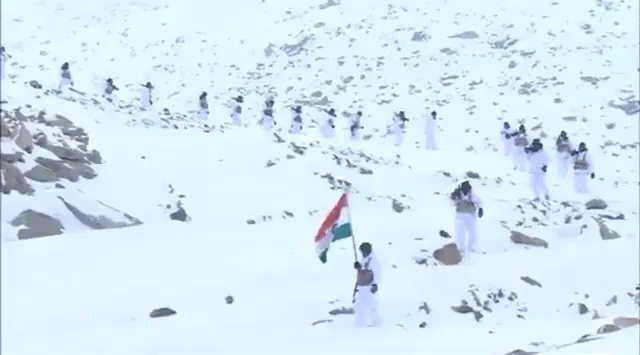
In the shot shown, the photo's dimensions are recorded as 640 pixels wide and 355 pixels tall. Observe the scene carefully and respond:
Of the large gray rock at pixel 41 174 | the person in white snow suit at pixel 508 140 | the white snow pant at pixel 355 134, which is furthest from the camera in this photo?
the white snow pant at pixel 355 134

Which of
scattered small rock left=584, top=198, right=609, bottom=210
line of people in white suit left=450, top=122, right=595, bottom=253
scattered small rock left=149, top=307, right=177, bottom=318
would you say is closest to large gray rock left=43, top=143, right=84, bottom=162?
scattered small rock left=149, top=307, right=177, bottom=318

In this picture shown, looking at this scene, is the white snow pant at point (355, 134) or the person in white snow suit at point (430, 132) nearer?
the person in white snow suit at point (430, 132)

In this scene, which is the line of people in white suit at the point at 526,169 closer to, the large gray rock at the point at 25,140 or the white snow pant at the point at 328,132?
the white snow pant at the point at 328,132

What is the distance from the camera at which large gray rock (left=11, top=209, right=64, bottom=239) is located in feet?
42.5

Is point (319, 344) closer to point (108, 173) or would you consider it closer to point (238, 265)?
point (238, 265)

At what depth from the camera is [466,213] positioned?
14.9 meters

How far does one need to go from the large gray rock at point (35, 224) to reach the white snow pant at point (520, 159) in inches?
603

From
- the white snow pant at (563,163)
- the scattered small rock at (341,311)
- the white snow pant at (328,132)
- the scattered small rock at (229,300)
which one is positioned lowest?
the scattered small rock at (341,311)

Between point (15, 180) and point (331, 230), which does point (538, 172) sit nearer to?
point (331, 230)

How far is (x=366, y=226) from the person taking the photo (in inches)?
660

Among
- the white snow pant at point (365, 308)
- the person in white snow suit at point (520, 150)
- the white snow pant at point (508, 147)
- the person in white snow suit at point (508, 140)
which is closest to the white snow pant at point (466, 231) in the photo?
the white snow pant at point (365, 308)

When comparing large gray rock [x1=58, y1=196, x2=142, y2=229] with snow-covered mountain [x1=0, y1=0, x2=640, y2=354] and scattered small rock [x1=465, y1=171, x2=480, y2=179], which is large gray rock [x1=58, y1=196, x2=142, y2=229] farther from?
scattered small rock [x1=465, y1=171, x2=480, y2=179]

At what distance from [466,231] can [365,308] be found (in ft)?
14.8

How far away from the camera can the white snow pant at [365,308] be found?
11266 mm
